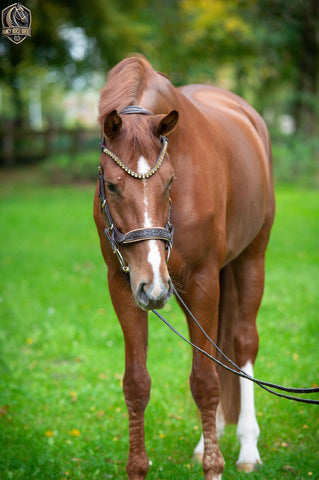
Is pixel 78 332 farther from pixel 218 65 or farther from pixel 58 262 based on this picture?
pixel 218 65

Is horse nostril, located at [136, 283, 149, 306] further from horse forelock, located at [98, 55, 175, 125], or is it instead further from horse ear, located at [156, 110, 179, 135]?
horse forelock, located at [98, 55, 175, 125]

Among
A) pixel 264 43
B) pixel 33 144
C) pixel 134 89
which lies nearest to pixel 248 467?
pixel 134 89

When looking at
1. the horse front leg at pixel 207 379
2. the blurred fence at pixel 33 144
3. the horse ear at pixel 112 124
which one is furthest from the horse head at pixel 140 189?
the blurred fence at pixel 33 144

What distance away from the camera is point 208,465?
3221mm

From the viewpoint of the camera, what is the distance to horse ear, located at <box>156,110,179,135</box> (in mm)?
2648

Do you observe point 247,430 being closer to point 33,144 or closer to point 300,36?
point 300,36

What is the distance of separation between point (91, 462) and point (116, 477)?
259 millimetres

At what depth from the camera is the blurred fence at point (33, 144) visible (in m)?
23.2

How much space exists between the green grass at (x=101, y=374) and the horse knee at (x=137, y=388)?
631 mm

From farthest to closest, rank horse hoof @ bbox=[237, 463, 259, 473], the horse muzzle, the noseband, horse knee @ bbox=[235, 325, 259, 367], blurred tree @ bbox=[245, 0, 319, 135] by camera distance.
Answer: blurred tree @ bbox=[245, 0, 319, 135] → horse knee @ bbox=[235, 325, 259, 367] → horse hoof @ bbox=[237, 463, 259, 473] → the noseband → the horse muzzle

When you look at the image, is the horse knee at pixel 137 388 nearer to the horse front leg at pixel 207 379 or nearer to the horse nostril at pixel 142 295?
the horse front leg at pixel 207 379

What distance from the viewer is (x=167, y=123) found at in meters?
2.68

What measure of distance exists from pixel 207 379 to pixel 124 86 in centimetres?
168

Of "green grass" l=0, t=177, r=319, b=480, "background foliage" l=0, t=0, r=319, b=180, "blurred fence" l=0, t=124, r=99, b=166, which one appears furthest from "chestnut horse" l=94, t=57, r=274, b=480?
"blurred fence" l=0, t=124, r=99, b=166
